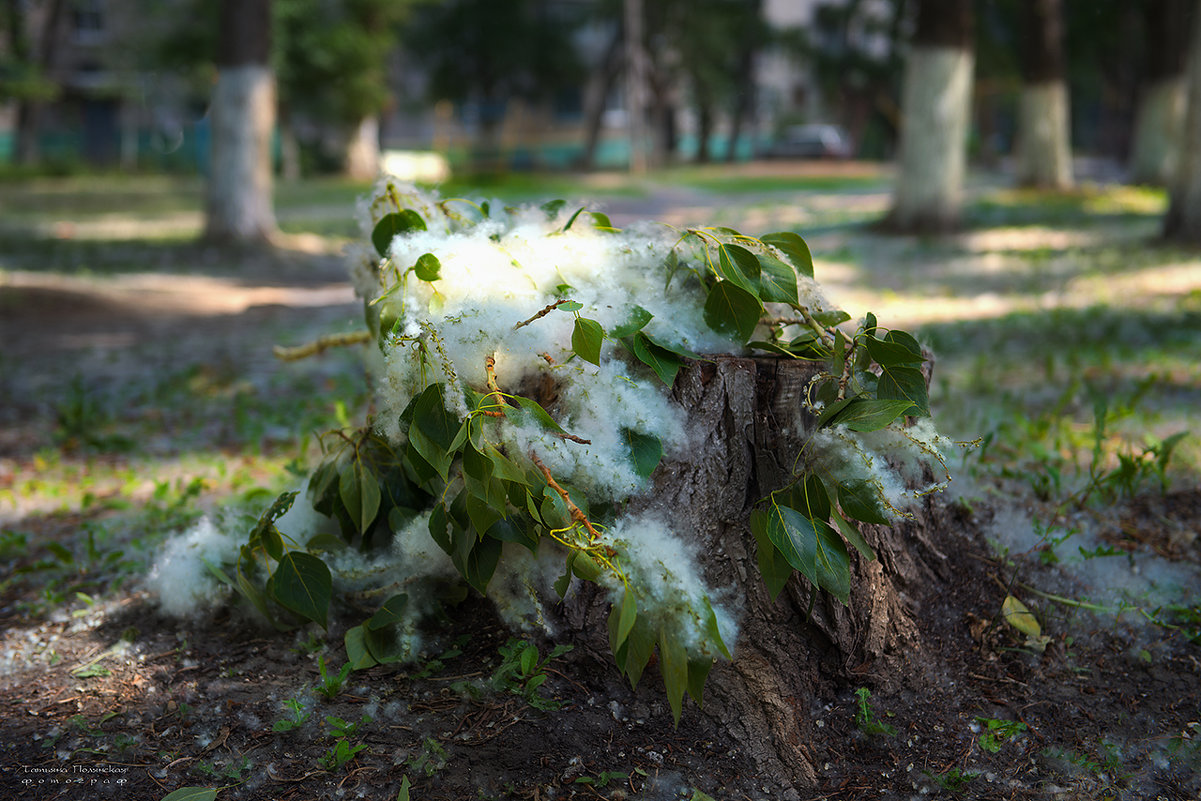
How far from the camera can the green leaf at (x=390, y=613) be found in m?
1.99

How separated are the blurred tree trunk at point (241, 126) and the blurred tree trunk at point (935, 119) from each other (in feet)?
20.0

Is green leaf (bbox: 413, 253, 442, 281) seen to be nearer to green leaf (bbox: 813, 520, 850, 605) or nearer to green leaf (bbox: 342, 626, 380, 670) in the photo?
green leaf (bbox: 342, 626, 380, 670)

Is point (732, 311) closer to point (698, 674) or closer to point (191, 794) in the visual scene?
point (698, 674)

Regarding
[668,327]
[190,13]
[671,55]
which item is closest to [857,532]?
[668,327]

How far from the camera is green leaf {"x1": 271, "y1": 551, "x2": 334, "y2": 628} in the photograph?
200 cm

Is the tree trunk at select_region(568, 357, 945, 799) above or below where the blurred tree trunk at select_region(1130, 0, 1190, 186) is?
below

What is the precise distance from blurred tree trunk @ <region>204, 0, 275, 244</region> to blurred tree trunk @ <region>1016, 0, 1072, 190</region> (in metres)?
9.53

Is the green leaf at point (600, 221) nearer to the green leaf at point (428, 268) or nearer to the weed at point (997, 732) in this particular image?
the green leaf at point (428, 268)

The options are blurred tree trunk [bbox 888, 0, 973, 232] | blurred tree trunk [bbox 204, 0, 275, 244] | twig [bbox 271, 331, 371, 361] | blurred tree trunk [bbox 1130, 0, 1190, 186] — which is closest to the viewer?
twig [bbox 271, 331, 371, 361]

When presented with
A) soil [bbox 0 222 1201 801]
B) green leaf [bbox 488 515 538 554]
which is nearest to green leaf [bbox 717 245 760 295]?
green leaf [bbox 488 515 538 554]

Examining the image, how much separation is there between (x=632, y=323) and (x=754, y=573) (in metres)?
0.56

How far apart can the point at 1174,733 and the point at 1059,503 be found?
2.97ft

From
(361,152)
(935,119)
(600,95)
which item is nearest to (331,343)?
(935,119)

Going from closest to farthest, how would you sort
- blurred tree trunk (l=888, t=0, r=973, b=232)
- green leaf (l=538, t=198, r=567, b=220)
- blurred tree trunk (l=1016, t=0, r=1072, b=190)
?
green leaf (l=538, t=198, r=567, b=220), blurred tree trunk (l=888, t=0, r=973, b=232), blurred tree trunk (l=1016, t=0, r=1072, b=190)
